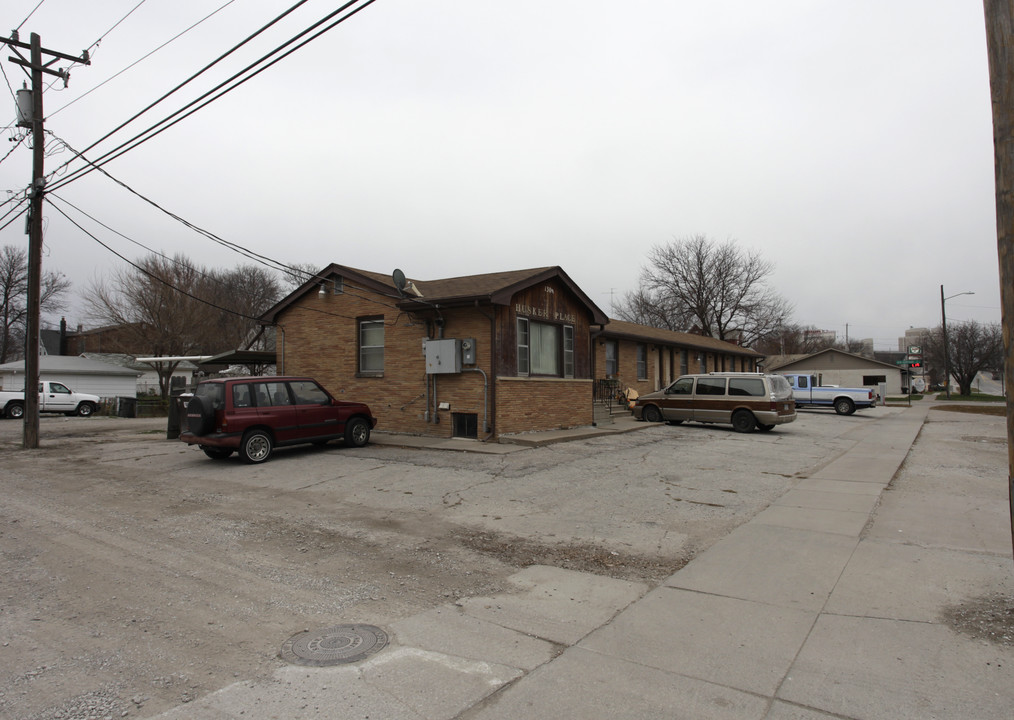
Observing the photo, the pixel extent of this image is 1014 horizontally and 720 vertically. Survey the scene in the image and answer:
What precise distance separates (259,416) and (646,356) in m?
17.8

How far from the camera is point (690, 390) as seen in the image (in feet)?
64.5

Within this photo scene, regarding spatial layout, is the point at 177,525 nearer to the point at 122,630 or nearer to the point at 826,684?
the point at 122,630

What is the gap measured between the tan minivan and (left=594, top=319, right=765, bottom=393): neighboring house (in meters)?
2.97

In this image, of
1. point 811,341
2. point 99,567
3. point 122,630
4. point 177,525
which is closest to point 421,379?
point 177,525

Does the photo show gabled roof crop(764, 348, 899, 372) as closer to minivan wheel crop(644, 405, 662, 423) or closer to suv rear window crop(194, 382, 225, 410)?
minivan wheel crop(644, 405, 662, 423)

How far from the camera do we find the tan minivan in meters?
18.0

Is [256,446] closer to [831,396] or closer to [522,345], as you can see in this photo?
[522,345]

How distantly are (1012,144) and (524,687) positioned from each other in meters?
4.70

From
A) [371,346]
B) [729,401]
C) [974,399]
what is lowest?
[974,399]

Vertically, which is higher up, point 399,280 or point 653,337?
point 399,280

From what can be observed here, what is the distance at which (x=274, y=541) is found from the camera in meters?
6.61

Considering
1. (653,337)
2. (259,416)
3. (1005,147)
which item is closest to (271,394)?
(259,416)

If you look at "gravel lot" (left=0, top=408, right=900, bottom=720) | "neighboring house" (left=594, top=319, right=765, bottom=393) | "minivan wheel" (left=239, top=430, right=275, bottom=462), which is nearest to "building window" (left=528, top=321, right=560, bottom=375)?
"gravel lot" (left=0, top=408, right=900, bottom=720)

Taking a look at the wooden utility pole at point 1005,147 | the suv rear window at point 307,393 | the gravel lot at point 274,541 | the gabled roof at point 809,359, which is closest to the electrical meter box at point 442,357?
the gravel lot at point 274,541
